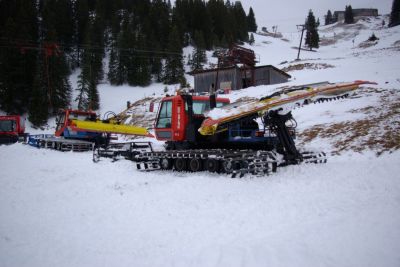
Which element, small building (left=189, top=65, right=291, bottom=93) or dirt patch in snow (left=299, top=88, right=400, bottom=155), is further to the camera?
small building (left=189, top=65, right=291, bottom=93)

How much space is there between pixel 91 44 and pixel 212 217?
200 feet

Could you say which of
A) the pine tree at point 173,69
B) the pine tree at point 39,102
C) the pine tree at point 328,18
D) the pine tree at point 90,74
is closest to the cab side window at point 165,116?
the pine tree at point 90,74

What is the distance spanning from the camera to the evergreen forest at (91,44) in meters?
42.1

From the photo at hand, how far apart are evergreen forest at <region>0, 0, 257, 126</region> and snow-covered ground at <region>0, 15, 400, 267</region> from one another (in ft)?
58.5

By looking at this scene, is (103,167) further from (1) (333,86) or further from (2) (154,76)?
(2) (154,76)

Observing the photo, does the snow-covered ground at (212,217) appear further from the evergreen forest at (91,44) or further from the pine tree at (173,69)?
the pine tree at (173,69)

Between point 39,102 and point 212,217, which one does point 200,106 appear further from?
point 39,102

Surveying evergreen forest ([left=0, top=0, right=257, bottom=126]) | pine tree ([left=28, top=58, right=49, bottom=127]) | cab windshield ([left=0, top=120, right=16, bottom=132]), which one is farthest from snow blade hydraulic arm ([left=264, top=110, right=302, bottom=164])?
pine tree ([left=28, top=58, right=49, bottom=127])

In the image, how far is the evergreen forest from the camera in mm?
42094

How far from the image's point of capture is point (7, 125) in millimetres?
25562

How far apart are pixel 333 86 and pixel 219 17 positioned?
273 feet

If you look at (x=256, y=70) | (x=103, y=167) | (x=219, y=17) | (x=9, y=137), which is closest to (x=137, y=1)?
(x=219, y=17)

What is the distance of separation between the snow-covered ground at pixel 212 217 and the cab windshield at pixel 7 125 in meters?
17.7

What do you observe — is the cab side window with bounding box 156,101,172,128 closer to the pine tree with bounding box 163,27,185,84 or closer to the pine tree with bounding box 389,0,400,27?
the pine tree with bounding box 163,27,185,84
